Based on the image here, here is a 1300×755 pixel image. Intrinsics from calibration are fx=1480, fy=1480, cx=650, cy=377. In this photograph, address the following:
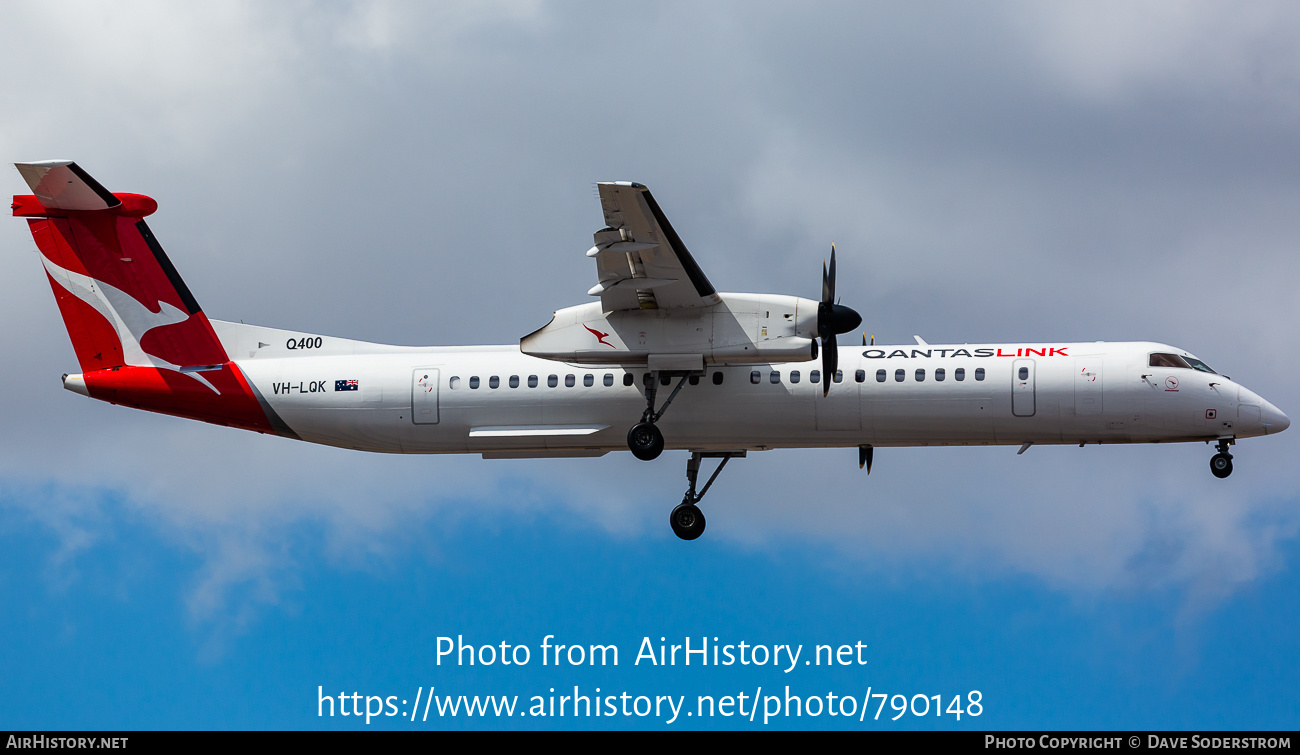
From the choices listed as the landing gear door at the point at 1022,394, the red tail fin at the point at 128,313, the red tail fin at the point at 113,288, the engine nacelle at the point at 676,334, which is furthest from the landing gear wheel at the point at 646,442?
the red tail fin at the point at 113,288

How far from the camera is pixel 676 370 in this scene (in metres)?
26.1

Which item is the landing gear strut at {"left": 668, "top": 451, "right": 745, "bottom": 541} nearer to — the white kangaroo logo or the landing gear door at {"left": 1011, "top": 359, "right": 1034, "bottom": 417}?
the landing gear door at {"left": 1011, "top": 359, "right": 1034, "bottom": 417}

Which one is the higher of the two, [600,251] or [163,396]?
[600,251]

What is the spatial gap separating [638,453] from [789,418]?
9.22ft

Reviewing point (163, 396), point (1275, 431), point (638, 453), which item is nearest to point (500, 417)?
point (638, 453)

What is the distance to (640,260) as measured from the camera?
25.1 meters

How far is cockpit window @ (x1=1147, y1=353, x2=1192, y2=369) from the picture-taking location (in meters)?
26.2

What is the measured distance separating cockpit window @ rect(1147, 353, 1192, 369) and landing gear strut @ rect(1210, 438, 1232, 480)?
4.88ft

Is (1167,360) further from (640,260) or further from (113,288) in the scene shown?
(113,288)

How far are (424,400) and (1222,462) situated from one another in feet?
47.2

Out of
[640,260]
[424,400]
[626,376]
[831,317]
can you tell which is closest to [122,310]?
[424,400]
